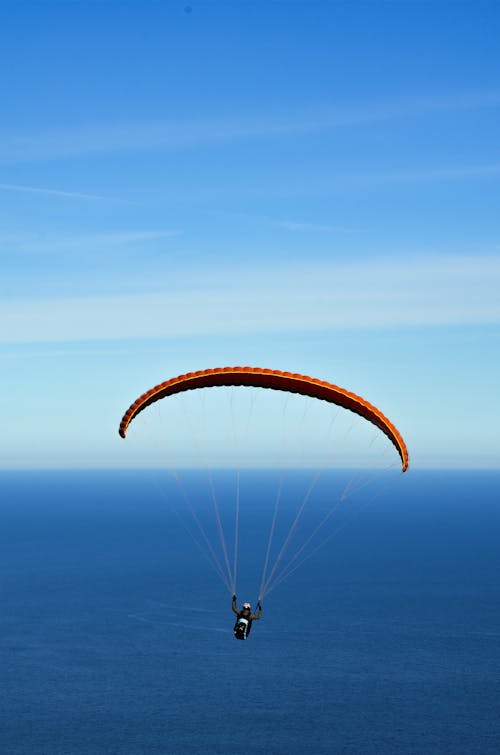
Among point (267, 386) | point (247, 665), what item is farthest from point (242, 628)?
point (247, 665)

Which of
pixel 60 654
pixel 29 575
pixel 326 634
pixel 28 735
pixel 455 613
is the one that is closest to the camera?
pixel 28 735

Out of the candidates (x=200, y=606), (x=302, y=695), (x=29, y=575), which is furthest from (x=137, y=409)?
(x=29, y=575)

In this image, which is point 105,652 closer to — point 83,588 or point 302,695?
point 302,695

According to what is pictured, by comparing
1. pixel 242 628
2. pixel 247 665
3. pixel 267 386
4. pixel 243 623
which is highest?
pixel 267 386

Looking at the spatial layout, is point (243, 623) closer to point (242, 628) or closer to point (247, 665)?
point (242, 628)

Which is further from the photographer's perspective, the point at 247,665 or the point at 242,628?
the point at 247,665

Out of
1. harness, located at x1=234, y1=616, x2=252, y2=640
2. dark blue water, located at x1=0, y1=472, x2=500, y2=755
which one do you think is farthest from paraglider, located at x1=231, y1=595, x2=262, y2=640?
dark blue water, located at x1=0, y1=472, x2=500, y2=755

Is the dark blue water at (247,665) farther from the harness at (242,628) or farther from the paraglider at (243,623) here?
the harness at (242,628)

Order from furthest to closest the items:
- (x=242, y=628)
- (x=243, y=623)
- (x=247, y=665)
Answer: (x=247, y=665), (x=243, y=623), (x=242, y=628)
